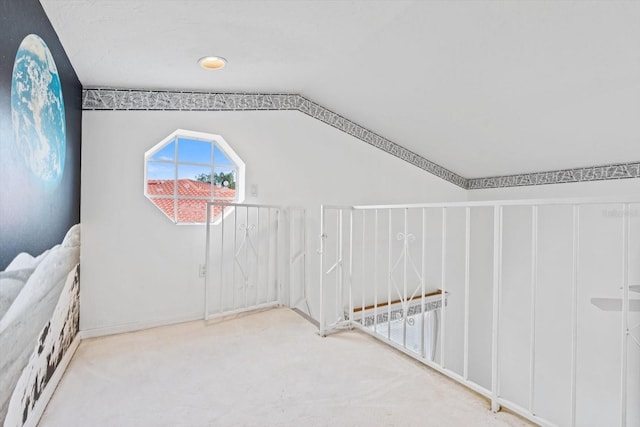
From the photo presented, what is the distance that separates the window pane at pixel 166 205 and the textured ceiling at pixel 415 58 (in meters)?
0.89

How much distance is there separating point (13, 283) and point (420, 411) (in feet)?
5.46

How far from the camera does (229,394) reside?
1.57 meters

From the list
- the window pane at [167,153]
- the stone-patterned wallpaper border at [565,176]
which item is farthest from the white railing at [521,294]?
the window pane at [167,153]

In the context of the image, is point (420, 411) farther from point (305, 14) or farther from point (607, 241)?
point (607, 241)

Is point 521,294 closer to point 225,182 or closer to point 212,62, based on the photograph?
point 225,182

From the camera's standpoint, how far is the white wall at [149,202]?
238cm

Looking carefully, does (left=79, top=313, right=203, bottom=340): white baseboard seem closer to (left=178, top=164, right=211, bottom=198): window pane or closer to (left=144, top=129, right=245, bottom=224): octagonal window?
(left=144, top=129, right=245, bottom=224): octagonal window

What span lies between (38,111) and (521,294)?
4.83 m

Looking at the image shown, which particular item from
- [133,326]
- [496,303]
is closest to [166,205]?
[133,326]

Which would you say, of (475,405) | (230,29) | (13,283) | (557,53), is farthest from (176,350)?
(557,53)

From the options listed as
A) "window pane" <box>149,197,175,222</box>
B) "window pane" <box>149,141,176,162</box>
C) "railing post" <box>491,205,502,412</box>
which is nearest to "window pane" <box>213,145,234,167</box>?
"window pane" <box>149,141,176,162</box>

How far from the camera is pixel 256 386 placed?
64.4 inches

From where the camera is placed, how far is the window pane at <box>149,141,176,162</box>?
266cm

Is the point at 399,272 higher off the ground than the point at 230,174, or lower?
lower
